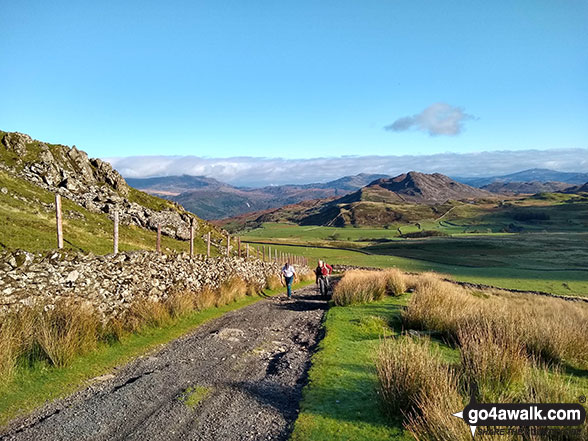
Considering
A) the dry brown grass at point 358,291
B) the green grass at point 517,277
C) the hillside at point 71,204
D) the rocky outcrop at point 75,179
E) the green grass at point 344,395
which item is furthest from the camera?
the green grass at point 517,277

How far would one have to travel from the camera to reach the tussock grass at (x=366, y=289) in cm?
1734

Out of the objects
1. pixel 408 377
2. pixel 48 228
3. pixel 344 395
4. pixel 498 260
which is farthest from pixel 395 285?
pixel 498 260

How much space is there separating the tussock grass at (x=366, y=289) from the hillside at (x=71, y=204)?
11472 millimetres

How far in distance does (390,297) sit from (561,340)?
36.4 feet

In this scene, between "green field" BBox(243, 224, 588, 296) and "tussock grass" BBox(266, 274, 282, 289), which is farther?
"green field" BBox(243, 224, 588, 296)

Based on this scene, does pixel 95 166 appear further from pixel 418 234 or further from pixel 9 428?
pixel 418 234

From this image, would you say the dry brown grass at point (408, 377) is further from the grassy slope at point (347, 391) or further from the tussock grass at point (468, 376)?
the grassy slope at point (347, 391)

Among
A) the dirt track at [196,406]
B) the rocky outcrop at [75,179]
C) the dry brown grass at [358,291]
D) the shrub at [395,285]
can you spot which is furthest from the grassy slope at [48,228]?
the shrub at [395,285]

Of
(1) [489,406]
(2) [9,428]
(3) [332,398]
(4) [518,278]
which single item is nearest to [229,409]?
(3) [332,398]

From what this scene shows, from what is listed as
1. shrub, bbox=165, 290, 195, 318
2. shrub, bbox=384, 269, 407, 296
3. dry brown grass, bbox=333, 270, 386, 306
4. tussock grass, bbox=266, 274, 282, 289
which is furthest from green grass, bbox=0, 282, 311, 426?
tussock grass, bbox=266, 274, 282, 289

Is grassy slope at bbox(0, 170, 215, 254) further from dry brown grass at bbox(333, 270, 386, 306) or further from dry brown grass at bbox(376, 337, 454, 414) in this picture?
dry brown grass at bbox(376, 337, 454, 414)

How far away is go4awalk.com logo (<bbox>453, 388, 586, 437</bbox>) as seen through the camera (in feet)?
14.8

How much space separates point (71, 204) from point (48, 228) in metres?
7.66

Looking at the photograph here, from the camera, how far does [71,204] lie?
23.5 meters
